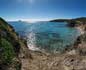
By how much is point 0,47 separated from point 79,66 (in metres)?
10.4

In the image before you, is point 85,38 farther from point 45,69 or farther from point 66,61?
point 45,69

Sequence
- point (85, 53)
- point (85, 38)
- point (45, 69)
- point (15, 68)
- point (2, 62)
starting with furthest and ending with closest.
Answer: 1. point (85, 38)
2. point (85, 53)
3. point (45, 69)
4. point (15, 68)
5. point (2, 62)

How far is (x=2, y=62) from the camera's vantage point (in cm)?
1252

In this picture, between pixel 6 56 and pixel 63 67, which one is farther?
→ pixel 63 67

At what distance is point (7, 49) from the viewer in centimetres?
1383

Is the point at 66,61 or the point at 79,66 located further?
the point at 66,61

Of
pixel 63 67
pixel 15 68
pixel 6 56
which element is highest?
pixel 6 56

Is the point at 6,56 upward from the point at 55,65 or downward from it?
upward

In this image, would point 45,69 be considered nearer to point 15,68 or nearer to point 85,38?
Result: point 15,68

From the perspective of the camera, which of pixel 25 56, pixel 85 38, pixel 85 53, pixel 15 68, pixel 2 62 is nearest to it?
pixel 2 62

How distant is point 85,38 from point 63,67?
59.5 ft

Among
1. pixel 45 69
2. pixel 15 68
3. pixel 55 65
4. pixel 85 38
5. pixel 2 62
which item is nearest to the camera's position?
pixel 2 62

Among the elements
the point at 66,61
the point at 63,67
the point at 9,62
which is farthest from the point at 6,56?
the point at 66,61

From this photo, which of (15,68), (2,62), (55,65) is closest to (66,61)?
(55,65)
